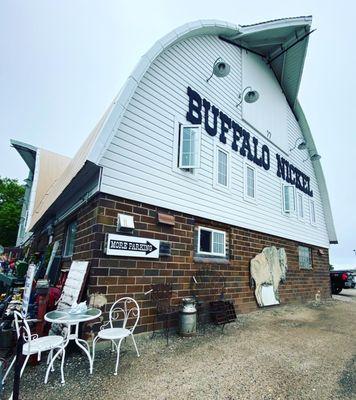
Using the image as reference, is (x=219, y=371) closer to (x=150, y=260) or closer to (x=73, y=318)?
(x=73, y=318)

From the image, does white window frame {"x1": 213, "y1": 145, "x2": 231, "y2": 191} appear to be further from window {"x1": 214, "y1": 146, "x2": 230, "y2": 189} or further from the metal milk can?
the metal milk can

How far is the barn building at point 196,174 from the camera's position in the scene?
188 inches

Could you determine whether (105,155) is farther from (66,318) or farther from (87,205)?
(66,318)

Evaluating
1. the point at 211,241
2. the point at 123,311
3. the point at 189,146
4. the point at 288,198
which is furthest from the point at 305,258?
the point at 123,311

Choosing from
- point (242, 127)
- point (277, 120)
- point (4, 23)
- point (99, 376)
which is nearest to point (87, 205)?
point (99, 376)

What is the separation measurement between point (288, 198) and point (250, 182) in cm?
268

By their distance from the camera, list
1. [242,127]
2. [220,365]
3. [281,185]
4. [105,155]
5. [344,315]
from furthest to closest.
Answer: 1. [281,185]
2. [242,127]
3. [344,315]
4. [105,155]
5. [220,365]

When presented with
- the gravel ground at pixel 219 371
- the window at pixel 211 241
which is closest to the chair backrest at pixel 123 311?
the gravel ground at pixel 219 371

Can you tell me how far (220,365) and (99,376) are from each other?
1.70m

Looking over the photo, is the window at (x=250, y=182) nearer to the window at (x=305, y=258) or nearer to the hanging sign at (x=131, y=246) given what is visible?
the hanging sign at (x=131, y=246)

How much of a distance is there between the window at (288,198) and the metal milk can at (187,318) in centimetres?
672

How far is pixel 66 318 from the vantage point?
327 cm

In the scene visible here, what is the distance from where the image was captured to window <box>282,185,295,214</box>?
10.2m

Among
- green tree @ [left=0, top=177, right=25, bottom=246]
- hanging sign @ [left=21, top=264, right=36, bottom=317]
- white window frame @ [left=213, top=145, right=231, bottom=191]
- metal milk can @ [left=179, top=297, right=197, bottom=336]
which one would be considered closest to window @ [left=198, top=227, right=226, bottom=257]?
white window frame @ [left=213, top=145, right=231, bottom=191]
